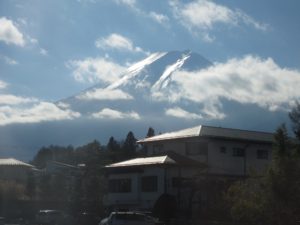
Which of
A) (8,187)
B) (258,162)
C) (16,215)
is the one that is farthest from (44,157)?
(258,162)

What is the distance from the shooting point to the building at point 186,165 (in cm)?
4619

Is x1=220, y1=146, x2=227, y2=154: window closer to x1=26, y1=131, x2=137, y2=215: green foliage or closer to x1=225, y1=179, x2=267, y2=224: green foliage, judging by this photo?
x1=26, y1=131, x2=137, y2=215: green foliage

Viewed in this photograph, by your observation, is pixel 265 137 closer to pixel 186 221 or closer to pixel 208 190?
pixel 208 190

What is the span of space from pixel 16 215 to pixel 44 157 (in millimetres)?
81673

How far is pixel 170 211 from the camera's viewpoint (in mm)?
41625

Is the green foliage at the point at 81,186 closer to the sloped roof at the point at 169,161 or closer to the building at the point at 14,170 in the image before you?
the building at the point at 14,170

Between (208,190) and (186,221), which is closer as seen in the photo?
(186,221)

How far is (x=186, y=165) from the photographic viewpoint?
4691 centimetres

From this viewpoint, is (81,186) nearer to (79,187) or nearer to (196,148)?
(79,187)

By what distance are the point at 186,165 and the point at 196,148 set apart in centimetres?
472

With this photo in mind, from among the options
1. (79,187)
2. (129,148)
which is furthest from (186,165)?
(129,148)

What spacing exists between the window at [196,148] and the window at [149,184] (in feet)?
16.9

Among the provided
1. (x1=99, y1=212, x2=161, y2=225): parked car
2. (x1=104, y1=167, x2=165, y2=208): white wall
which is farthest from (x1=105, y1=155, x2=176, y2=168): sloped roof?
(x1=99, y1=212, x2=161, y2=225): parked car

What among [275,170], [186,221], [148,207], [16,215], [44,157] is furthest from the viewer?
[44,157]
